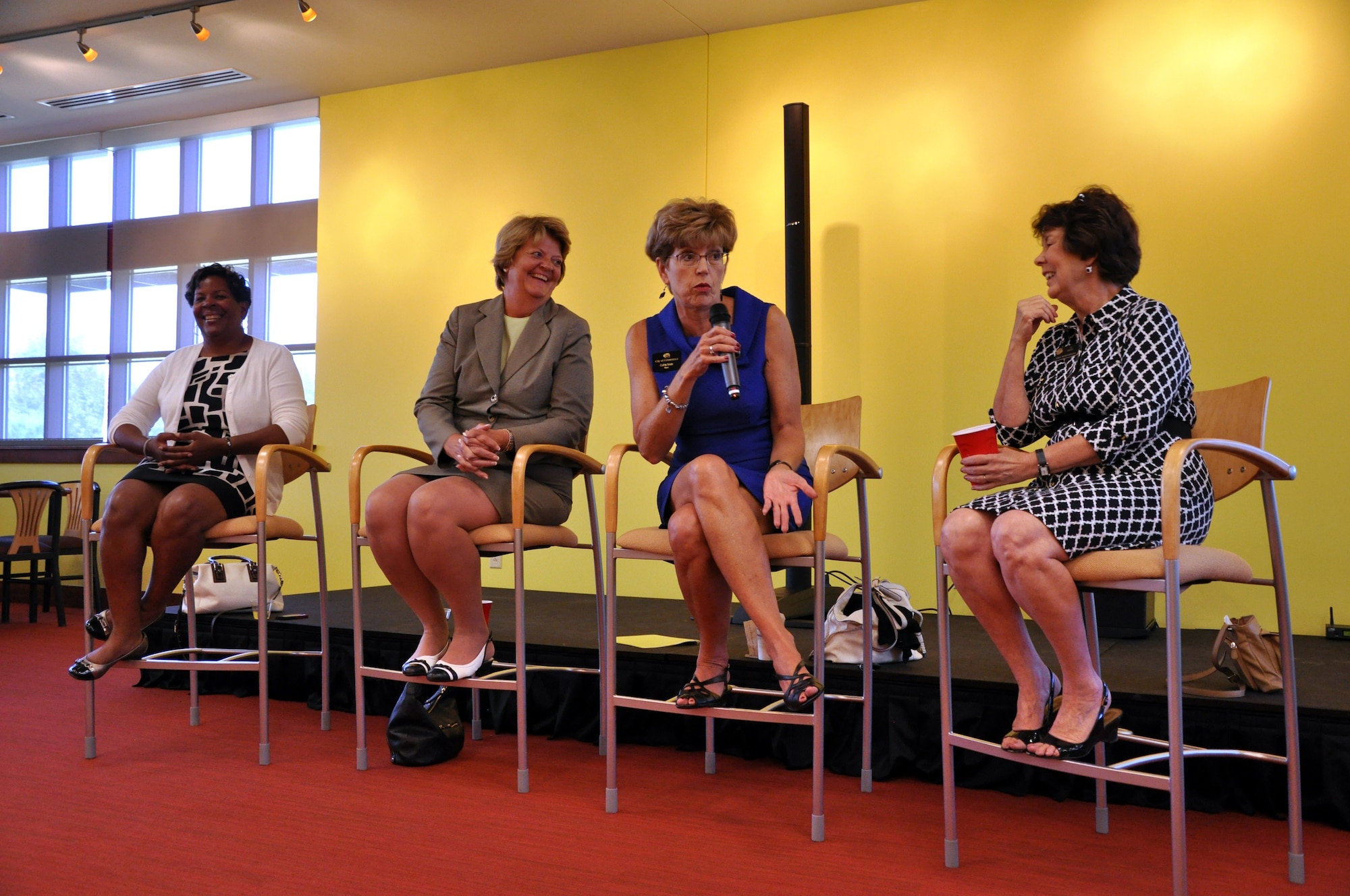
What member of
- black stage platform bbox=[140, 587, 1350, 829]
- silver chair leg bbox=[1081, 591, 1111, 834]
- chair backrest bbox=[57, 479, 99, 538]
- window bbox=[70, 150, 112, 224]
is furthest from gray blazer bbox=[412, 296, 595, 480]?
window bbox=[70, 150, 112, 224]

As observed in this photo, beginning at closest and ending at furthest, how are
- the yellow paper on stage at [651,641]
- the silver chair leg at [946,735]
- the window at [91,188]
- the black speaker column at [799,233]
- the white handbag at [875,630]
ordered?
the silver chair leg at [946,735] < the white handbag at [875,630] < the yellow paper on stage at [651,641] < the black speaker column at [799,233] < the window at [91,188]

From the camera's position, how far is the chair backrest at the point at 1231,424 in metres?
2.03

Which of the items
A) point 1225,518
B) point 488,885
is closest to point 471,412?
point 488,885

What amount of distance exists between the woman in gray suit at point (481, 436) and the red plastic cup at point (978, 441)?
111 centimetres

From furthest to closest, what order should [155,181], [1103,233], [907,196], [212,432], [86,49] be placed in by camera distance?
[155,181] → [86,49] → [907,196] → [212,432] → [1103,233]

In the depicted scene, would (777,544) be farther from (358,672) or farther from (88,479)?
(88,479)

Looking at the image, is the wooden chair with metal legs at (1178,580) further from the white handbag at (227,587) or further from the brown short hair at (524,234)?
the white handbag at (227,587)

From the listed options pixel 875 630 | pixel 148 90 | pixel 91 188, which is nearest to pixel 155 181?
pixel 91 188

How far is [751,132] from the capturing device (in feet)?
15.6

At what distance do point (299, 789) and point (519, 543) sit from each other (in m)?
0.73

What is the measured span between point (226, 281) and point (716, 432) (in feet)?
5.40

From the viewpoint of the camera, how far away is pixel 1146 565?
5.57 feet

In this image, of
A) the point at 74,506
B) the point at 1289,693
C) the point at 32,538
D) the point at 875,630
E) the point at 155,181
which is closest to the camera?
the point at 1289,693

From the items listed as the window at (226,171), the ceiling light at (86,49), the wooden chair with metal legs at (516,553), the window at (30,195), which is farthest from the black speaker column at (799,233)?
the window at (30,195)
